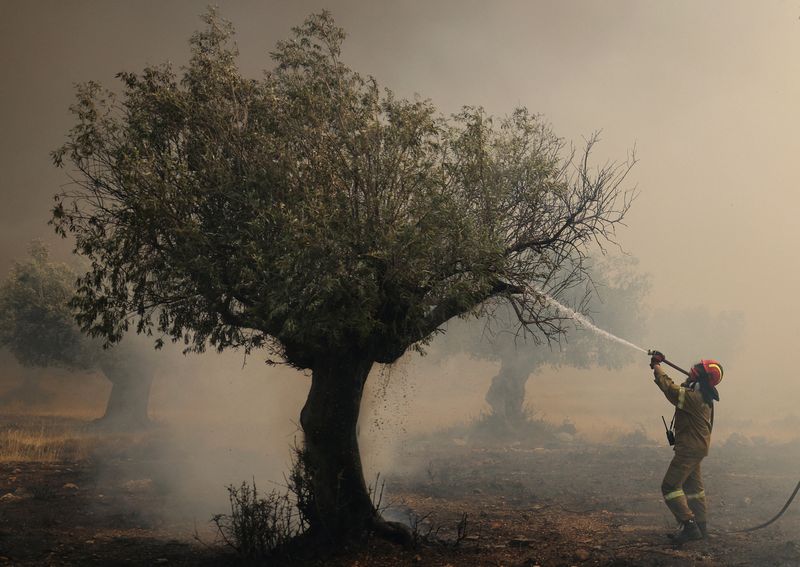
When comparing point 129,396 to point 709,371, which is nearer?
point 709,371

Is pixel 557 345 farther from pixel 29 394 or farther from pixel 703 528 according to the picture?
pixel 29 394

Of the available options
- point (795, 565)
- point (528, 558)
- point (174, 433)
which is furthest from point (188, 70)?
point (174, 433)

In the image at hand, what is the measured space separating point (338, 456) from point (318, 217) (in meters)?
4.56

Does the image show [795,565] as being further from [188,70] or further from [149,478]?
[149,478]

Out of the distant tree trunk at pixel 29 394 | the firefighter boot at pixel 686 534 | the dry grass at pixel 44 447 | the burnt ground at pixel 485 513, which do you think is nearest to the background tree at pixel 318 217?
the burnt ground at pixel 485 513

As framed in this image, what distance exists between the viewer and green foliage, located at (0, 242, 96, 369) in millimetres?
34094

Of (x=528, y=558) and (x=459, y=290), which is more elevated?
(x=459, y=290)

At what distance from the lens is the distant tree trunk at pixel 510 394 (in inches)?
1468

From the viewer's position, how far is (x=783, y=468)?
2480cm

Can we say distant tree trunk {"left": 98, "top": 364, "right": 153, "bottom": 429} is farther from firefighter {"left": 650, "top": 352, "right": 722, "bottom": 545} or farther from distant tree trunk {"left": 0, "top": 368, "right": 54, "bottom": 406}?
firefighter {"left": 650, "top": 352, "right": 722, "bottom": 545}

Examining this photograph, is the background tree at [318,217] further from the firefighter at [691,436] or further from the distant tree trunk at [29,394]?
the distant tree trunk at [29,394]

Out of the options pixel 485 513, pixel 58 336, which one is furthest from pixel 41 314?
pixel 485 513

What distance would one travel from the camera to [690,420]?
42.4 ft

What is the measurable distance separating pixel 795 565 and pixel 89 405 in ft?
174
